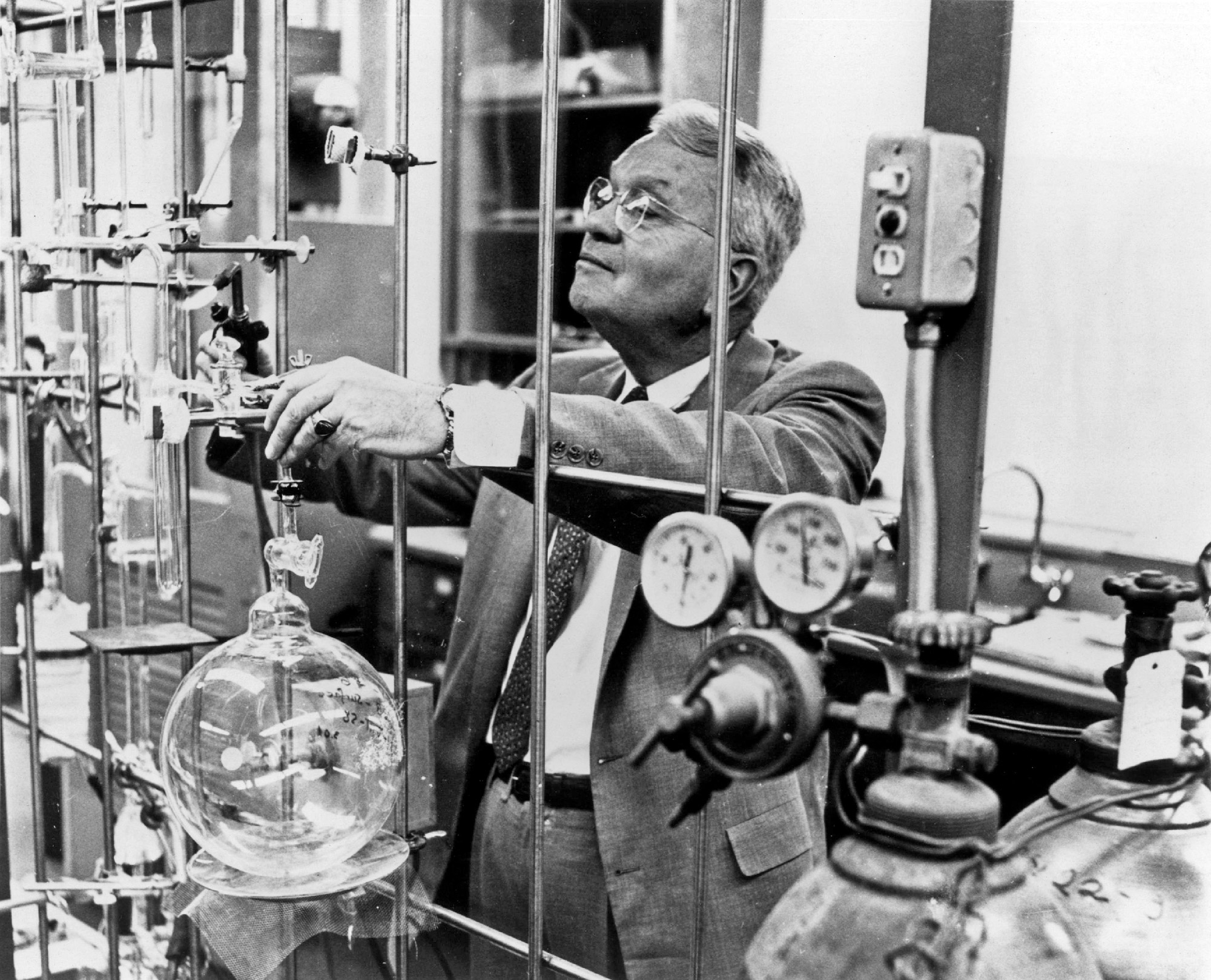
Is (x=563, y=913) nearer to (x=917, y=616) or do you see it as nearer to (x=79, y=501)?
(x=917, y=616)

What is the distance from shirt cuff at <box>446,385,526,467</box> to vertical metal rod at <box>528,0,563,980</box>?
0.02 metres

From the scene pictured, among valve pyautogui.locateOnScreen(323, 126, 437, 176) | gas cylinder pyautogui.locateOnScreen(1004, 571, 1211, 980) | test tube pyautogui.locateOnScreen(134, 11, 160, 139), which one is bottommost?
gas cylinder pyautogui.locateOnScreen(1004, 571, 1211, 980)

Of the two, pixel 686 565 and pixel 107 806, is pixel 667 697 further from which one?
pixel 686 565

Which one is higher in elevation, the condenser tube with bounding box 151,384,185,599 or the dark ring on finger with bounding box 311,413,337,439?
the dark ring on finger with bounding box 311,413,337,439

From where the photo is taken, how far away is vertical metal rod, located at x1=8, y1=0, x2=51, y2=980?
182cm

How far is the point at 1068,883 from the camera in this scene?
0.98 meters

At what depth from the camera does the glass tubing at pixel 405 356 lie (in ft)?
3.43

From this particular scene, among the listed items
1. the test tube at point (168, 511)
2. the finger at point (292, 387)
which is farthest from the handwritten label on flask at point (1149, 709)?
the test tube at point (168, 511)

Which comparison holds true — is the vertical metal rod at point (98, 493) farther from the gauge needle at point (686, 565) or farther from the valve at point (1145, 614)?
the valve at point (1145, 614)

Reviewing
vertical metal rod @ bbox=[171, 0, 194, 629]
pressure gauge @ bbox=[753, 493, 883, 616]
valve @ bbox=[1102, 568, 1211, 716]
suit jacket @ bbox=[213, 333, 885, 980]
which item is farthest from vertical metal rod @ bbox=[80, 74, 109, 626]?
valve @ bbox=[1102, 568, 1211, 716]

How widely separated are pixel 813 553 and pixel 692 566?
0.11 meters

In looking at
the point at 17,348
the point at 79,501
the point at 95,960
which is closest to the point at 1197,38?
the point at 17,348

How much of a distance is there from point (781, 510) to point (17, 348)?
1424mm

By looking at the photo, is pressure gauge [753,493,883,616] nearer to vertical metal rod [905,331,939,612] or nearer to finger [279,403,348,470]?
vertical metal rod [905,331,939,612]
